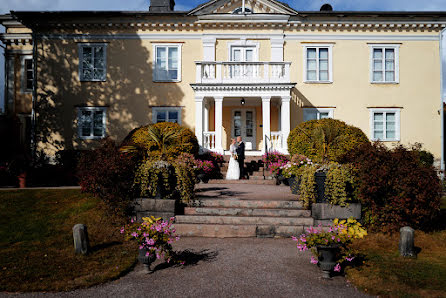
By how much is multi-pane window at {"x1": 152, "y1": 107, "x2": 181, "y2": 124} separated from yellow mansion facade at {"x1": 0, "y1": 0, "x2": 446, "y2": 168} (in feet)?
0.19

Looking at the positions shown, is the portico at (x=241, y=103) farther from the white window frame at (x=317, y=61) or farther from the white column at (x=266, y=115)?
the white window frame at (x=317, y=61)

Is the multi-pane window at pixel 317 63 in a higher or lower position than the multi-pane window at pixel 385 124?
higher

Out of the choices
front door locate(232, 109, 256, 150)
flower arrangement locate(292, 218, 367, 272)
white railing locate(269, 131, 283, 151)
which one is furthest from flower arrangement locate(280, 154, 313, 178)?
front door locate(232, 109, 256, 150)

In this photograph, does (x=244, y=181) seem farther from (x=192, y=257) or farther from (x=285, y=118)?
(x=192, y=257)

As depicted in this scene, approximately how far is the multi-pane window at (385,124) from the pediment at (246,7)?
756 cm

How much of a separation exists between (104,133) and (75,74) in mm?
3869

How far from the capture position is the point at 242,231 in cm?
702

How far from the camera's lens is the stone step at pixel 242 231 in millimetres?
6992

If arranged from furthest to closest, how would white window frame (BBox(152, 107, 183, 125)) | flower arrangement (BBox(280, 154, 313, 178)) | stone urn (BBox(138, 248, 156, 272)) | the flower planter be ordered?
white window frame (BBox(152, 107, 183, 125)) → the flower planter → flower arrangement (BBox(280, 154, 313, 178)) → stone urn (BBox(138, 248, 156, 272))

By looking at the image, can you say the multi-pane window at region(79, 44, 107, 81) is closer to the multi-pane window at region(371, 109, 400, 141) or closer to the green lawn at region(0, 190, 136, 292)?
the green lawn at region(0, 190, 136, 292)

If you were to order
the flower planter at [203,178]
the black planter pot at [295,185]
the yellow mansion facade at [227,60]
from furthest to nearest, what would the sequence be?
the yellow mansion facade at [227,60] < the flower planter at [203,178] < the black planter pot at [295,185]

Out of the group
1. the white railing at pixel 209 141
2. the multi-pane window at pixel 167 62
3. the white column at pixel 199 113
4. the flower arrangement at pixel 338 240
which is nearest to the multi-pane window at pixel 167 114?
the multi-pane window at pixel 167 62

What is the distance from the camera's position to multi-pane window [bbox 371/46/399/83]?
18062mm

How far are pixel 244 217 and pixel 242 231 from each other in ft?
1.36
